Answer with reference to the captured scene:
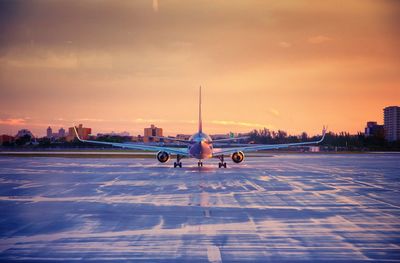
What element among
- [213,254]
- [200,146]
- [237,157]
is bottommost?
[213,254]

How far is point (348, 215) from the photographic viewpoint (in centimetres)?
1691

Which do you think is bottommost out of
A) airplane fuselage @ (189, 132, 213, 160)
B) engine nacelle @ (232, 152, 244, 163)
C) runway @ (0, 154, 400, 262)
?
runway @ (0, 154, 400, 262)

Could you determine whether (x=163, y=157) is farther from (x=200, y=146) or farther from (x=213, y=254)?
(x=213, y=254)

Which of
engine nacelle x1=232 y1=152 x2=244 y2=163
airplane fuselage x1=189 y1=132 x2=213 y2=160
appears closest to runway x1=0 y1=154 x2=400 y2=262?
airplane fuselage x1=189 y1=132 x2=213 y2=160

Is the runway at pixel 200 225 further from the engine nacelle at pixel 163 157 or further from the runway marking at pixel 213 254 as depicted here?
the engine nacelle at pixel 163 157

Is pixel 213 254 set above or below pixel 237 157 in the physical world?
below

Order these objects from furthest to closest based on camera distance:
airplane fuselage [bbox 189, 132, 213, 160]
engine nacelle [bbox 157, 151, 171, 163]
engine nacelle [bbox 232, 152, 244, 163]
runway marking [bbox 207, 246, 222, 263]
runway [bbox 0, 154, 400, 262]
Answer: engine nacelle [bbox 232, 152, 244, 163], engine nacelle [bbox 157, 151, 171, 163], airplane fuselage [bbox 189, 132, 213, 160], runway [bbox 0, 154, 400, 262], runway marking [bbox 207, 246, 222, 263]

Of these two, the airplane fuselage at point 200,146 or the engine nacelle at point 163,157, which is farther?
the engine nacelle at point 163,157

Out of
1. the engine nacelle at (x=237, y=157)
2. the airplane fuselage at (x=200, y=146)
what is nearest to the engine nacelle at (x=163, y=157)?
the airplane fuselage at (x=200, y=146)

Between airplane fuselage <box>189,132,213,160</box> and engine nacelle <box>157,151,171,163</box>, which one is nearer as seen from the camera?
airplane fuselage <box>189,132,213,160</box>

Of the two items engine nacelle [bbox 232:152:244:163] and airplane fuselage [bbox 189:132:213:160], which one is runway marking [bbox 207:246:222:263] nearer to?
airplane fuselage [bbox 189:132:213:160]

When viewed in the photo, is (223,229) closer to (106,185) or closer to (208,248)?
(208,248)

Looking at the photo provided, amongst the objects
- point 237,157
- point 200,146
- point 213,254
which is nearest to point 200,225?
point 213,254

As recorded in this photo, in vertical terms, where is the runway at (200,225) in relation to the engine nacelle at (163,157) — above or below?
below
